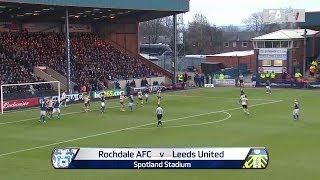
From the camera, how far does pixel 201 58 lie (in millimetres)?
101250

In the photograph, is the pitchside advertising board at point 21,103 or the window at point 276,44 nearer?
the pitchside advertising board at point 21,103

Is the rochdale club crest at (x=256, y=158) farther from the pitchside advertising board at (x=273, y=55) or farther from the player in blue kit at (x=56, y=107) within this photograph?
the pitchside advertising board at (x=273, y=55)

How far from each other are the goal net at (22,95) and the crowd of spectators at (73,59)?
299cm

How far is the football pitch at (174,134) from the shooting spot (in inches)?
891

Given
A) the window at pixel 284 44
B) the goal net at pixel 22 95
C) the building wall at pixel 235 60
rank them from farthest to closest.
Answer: the building wall at pixel 235 60
the window at pixel 284 44
the goal net at pixel 22 95

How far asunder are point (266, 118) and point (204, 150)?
25.9m

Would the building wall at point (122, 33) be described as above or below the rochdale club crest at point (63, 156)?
above

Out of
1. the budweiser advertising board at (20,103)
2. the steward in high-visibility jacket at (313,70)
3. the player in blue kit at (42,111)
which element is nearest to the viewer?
the player in blue kit at (42,111)

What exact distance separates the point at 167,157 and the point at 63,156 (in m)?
2.96

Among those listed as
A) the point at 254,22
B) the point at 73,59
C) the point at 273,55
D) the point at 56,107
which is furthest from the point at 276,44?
the point at 254,22

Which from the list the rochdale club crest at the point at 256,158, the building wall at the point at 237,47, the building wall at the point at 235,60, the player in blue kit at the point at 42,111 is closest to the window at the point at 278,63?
the building wall at the point at 235,60

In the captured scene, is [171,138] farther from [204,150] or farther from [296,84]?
[296,84]

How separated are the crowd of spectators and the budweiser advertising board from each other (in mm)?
5174

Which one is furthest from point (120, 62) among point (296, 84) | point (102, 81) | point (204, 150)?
point (204, 150)
